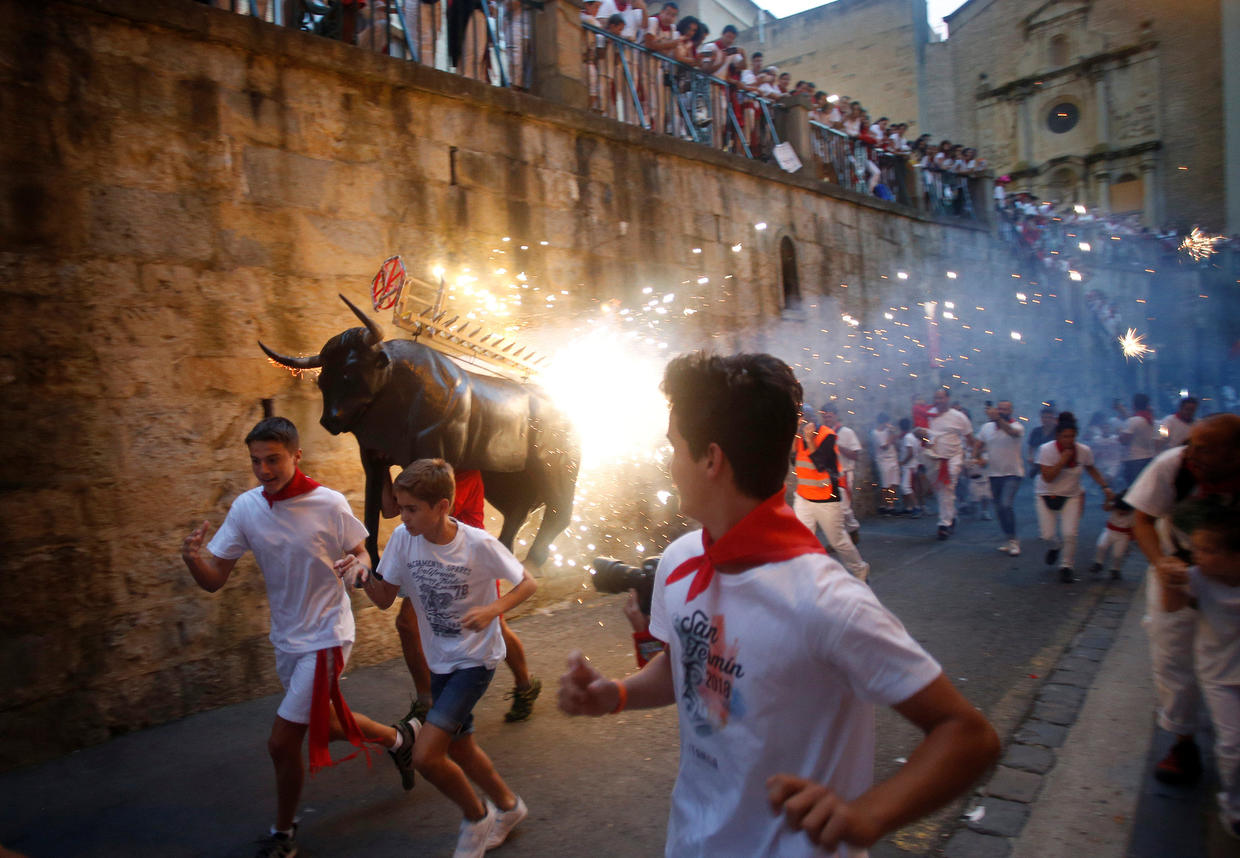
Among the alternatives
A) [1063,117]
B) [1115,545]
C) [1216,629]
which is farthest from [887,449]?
[1063,117]

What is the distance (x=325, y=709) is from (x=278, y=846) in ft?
1.77

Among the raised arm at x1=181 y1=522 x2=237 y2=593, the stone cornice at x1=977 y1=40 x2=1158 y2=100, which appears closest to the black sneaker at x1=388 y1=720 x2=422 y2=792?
the raised arm at x1=181 y1=522 x2=237 y2=593

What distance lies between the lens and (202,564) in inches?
128

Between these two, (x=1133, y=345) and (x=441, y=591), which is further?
(x=1133, y=345)

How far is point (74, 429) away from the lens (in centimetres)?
444

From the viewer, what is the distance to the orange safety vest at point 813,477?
23.3 ft

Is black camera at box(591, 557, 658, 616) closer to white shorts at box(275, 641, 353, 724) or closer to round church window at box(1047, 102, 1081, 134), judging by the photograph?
white shorts at box(275, 641, 353, 724)

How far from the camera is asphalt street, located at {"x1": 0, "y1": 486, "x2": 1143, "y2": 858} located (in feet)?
10.5

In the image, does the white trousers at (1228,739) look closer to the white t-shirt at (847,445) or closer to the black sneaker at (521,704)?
the black sneaker at (521,704)

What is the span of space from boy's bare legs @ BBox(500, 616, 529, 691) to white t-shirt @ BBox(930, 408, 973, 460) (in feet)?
25.5

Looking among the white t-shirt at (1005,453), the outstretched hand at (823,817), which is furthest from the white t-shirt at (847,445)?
the outstretched hand at (823,817)

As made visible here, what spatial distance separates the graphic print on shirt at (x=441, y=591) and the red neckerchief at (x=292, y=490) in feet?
2.22

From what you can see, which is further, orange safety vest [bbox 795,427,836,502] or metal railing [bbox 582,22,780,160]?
metal railing [bbox 582,22,780,160]

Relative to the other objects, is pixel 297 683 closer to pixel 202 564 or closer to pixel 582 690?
pixel 202 564
